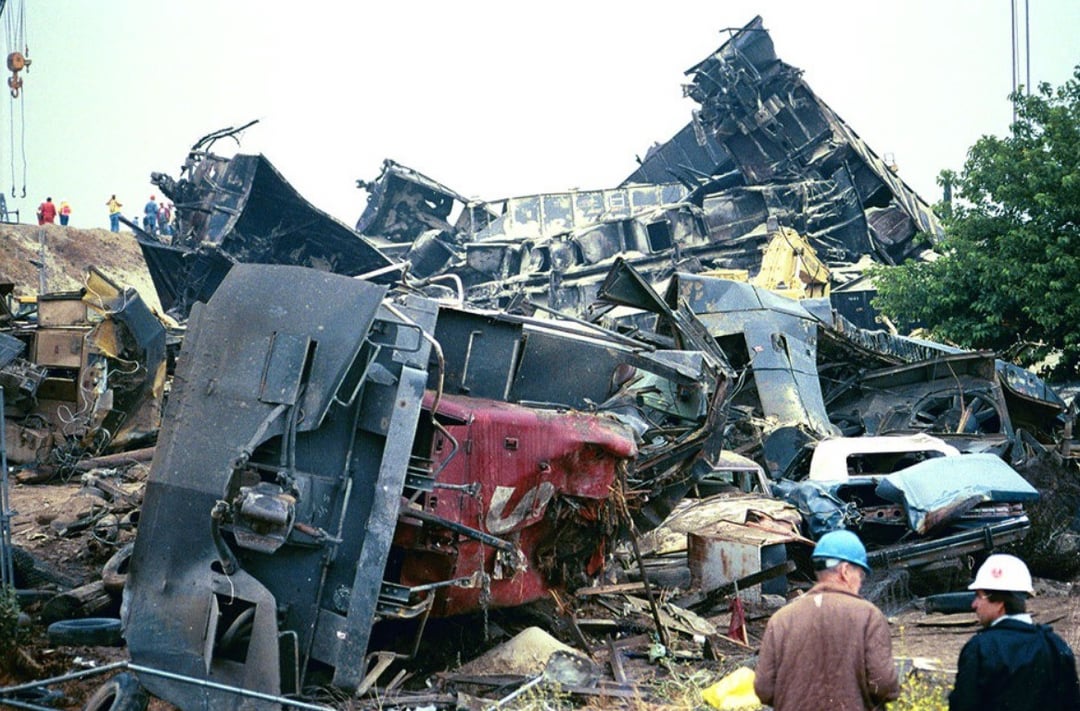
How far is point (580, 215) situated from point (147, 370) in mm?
18751

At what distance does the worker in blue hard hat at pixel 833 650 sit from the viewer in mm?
3783

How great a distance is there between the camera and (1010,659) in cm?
378

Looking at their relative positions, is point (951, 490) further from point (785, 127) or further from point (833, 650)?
point (785, 127)

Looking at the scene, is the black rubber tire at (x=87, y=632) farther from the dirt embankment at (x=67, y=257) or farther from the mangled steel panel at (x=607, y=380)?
the dirt embankment at (x=67, y=257)

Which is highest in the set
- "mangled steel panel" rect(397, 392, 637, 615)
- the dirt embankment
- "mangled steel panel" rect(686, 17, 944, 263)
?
"mangled steel panel" rect(686, 17, 944, 263)

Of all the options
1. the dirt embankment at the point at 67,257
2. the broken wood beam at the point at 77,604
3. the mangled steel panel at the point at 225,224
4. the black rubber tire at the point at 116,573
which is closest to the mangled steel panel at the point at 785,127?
the mangled steel panel at the point at 225,224

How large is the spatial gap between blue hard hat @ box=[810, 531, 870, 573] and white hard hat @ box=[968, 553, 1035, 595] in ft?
1.38

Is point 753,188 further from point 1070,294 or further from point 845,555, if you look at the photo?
point 845,555

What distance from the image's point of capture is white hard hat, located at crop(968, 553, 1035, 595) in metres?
3.84

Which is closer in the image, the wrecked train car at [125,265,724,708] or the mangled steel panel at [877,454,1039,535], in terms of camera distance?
the wrecked train car at [125,265,724,708]

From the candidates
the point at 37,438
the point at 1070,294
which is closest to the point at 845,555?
the point at 37,438

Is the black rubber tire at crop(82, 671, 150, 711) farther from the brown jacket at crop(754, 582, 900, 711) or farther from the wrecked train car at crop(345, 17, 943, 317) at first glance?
the wrecked train car at crop(345, 17, 943, 317)

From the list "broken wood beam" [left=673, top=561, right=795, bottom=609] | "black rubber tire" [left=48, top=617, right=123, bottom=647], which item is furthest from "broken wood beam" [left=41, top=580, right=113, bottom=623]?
"broken wood beam" [left=673, top=561, right=795, bottom=609]

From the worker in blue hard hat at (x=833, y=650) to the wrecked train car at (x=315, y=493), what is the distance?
268cm
